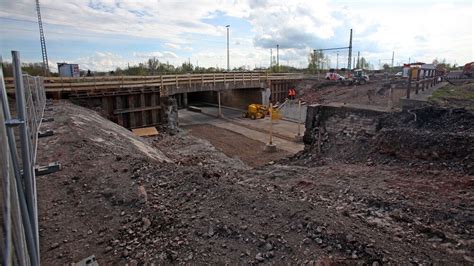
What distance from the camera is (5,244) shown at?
1871 millimetres

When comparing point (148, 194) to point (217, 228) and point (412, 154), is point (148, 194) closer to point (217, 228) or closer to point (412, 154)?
point (217, 228)

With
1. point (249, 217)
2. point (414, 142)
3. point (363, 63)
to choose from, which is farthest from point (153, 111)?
point (363, 63)

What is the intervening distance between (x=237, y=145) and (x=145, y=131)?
6535mm

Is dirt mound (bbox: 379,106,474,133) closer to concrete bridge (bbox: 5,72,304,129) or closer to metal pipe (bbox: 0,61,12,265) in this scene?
metal pipe (bbox: 0,61,12,265)

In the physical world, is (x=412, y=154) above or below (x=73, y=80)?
below

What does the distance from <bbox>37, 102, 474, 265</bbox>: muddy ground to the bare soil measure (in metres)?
11.1

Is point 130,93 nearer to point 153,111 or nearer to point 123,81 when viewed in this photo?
point 153,111

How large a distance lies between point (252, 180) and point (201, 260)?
3.68 meters

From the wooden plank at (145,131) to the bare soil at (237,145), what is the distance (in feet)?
14.3

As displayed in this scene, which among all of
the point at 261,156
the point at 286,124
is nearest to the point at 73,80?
the point at 261,156

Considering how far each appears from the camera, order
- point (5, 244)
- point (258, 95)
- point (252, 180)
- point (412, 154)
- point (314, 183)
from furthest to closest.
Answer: point (258, 95)
point (412, 154)
point (252, 180)
point (314, 183)
point (5, 244)

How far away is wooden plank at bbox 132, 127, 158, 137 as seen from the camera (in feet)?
66.5

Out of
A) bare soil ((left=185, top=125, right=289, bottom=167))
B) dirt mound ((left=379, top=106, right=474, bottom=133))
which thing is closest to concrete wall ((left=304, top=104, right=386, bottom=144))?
dirt mound ((left=379, top=106, right=474, bottom=133))

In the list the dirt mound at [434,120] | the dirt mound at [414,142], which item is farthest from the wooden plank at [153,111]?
the dirt mound at [434,120]
